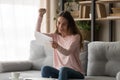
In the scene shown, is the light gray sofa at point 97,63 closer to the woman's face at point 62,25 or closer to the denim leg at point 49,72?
the denim leg at point 49,72

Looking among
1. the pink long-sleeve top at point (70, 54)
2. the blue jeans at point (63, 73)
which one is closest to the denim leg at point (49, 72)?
the blue jeans at point (63, 73)

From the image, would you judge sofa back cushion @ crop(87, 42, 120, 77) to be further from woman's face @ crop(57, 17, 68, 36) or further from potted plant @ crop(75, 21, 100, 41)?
potted plant @ crop(75, 21, 100, 41)

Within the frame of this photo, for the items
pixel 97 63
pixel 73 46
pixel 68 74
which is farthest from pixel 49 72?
pixel 97 63

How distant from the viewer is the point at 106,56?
3.02m

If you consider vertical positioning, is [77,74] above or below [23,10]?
below

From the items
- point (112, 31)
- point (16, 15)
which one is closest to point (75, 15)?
point (112, 31)

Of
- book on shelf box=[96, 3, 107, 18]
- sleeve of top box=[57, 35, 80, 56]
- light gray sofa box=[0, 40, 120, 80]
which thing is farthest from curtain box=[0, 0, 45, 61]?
sleeve of top box=[57, 35, 80, 56]

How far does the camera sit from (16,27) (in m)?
4.29

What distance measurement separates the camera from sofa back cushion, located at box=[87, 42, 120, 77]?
294 cm

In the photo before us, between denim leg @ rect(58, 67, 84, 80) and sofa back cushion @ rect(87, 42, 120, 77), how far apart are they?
0.38 meters

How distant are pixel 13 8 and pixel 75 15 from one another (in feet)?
3.13

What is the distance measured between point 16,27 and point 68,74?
1.89m

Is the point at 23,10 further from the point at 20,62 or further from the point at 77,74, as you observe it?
the point at 77,74

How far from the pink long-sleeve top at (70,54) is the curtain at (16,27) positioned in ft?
4.78
